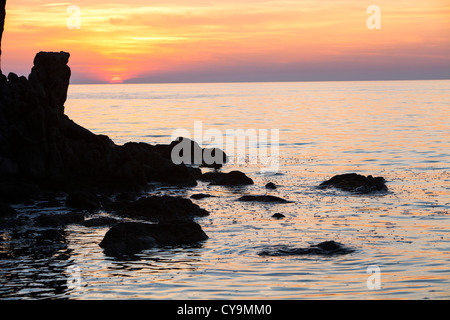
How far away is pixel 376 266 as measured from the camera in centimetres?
2233

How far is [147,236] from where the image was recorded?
26094mm

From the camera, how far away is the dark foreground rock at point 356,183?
130 feet

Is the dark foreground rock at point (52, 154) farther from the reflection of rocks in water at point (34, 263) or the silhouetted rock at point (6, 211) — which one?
the reflection of rocks in water at point (34, 263)

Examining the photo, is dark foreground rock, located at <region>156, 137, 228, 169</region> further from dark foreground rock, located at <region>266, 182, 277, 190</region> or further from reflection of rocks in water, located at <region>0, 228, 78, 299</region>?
reflection of rocks in water, located at <region>0, 228, 78, 299</region>

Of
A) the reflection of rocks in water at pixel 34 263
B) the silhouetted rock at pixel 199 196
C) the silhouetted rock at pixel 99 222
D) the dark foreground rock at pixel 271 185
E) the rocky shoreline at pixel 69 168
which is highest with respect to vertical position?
the rocky shoreline at pixel 69 168

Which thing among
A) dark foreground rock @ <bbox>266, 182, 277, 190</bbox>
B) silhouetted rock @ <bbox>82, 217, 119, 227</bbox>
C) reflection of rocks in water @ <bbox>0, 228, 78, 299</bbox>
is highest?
dark foreground rock @ <bbox>266, 182, 277, 190</bbox>

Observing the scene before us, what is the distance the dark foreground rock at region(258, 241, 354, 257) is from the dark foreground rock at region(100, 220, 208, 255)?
3.67m

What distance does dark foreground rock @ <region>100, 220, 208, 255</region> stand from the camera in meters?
25.2

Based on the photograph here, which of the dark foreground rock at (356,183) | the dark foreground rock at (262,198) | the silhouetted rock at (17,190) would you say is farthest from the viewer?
the dark foreground rock at (356,183)

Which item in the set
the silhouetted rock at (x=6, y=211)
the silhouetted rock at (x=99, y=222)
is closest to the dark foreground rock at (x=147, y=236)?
the silhouetted rock at (x=99, y=222)

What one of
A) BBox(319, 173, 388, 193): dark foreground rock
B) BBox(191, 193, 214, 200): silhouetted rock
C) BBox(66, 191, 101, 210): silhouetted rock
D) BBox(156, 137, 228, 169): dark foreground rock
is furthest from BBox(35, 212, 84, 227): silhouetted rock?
BBox(156, 137, 228, 169): dark foreground rock

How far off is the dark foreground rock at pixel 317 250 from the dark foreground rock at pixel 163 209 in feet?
27.8
